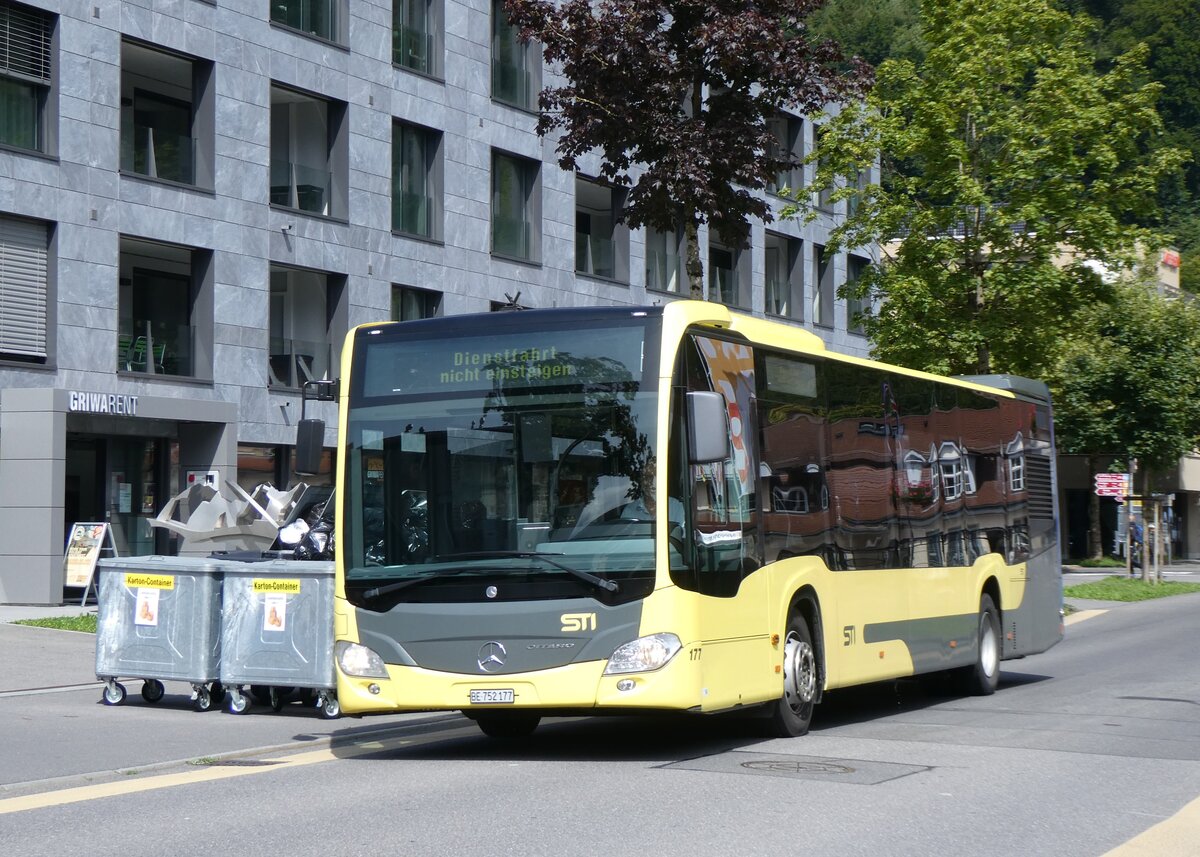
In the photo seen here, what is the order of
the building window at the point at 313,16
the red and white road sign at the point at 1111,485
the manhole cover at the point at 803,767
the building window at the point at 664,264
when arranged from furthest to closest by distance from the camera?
1. the red and white road sign at the point at 1111,485
2. the building window at the point at 664,264
3. the building window at the point at 313,16
4. the manhole cover at the point at 803,767

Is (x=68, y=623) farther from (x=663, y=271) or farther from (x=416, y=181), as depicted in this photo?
(x=663, y=271)

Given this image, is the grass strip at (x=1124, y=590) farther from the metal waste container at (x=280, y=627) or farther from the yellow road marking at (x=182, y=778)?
the yellow road marking at (x=182, y=778)

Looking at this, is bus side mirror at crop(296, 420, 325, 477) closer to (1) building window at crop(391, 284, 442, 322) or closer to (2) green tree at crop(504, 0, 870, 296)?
(2) green tree at crop(504, 0, 870, 296)

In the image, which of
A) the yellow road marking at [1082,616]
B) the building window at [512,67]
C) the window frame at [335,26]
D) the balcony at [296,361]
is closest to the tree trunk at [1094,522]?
the yellow road marking at [1082,616]

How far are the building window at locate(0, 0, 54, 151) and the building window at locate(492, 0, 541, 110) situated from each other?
11948 mm

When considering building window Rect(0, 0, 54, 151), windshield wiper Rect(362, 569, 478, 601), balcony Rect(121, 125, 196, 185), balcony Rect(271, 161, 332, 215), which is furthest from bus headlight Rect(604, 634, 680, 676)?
balcony Rect(271, 161, 332, 215)

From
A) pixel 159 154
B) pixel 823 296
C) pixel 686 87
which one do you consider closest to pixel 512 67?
pixel 159 154

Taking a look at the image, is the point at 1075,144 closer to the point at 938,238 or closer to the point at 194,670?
the point at 938,238

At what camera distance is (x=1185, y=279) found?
8719 centimetres

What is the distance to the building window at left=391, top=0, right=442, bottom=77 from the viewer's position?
113ft

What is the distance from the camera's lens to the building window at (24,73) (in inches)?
1042

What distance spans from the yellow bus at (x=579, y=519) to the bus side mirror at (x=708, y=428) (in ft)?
0.05

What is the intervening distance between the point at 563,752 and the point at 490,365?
2802mm

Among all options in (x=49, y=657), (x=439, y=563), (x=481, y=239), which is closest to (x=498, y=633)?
(x=439, y=563)
